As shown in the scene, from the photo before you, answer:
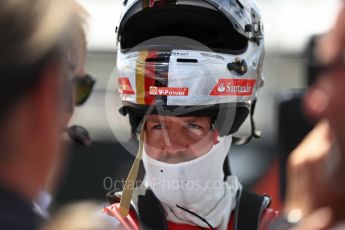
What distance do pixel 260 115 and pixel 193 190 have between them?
14.5 ft

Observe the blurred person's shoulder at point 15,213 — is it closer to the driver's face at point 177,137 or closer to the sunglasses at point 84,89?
the sunglasses at point 84,89

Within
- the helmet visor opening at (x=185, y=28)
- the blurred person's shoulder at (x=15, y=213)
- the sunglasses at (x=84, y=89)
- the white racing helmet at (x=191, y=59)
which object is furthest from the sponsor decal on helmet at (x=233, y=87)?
the blurred person's shoulder at (x=15, y=213)

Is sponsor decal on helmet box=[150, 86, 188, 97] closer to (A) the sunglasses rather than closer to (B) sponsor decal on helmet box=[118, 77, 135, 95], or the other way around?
(B) sponsor decal on helmet box=[118, 77, 135, 95]

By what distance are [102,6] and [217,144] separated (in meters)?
6.00

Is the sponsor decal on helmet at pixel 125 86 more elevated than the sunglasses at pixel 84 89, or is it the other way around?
the sunglasses at pixel 84 89

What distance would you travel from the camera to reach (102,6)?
8.66m

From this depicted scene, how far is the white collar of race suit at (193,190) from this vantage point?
2770mm

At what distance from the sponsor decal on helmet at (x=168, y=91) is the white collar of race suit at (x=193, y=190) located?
243 millimetres

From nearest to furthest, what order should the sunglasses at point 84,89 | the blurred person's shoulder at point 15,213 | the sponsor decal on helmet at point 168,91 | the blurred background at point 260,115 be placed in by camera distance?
the blurred person's shoulder at point 15,213
the sunglasses at point 84,89
the sponsor decal on helmet at point 168,91
the blurred background at point 260,115

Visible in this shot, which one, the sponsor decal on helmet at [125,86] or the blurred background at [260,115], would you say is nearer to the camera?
the sponsor decal on helmet at [125,86]

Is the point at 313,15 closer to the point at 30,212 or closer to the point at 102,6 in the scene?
the point at 102,6

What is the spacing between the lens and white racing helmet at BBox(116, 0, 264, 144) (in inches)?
106

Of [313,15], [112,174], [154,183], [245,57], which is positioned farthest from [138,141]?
[313,15]

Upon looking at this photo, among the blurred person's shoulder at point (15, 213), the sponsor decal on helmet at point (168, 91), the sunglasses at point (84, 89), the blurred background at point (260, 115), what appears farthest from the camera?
the blurred background at point (260, 115)
